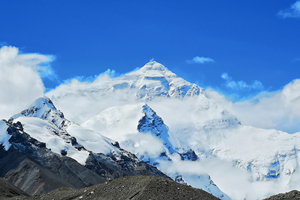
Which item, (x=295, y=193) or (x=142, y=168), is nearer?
(x=295, y=193)

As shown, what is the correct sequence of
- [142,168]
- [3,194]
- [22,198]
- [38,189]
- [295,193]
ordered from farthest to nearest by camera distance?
[38,189]
[3,194]
[22,198]
[142,168]
[295,193]

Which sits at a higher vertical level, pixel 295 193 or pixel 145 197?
pixel 295 193

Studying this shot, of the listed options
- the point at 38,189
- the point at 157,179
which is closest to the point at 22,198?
the point at 157,179

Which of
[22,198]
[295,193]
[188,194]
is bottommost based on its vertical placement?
[22,198]

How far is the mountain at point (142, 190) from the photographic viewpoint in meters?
59.1

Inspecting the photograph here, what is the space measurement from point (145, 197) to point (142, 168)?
865cm

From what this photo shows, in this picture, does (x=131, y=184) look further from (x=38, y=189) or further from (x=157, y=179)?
(x=38, y=189)

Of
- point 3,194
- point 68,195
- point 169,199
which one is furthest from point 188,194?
point 3,194

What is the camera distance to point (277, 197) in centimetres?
5750

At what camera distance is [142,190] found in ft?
195

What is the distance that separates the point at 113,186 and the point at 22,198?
15645 millimetres

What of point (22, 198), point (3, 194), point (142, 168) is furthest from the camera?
point (3, 194)

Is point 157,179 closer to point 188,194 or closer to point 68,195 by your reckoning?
point 188,194

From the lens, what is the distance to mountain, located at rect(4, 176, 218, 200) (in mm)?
59094
